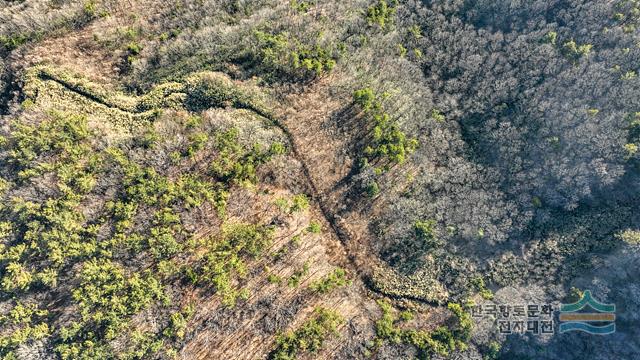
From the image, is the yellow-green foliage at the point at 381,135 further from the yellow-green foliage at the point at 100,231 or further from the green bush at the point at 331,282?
the yellow-green foliage at the point at 100,231

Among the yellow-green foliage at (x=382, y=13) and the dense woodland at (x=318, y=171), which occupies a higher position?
the yellow-green foliage at (x=382, y=13)

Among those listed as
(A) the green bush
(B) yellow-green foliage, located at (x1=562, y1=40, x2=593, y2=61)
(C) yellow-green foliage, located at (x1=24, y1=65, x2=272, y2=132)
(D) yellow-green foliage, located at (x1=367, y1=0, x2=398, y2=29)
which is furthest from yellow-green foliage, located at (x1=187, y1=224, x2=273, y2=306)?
(B) yellow-green foliage, located at (x1=562, y1=40, x2=593, y2=61)

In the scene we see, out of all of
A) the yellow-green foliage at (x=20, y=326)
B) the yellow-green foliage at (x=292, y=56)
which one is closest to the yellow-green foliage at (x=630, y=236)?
the yellow-green foliage at (x=292, y=56)

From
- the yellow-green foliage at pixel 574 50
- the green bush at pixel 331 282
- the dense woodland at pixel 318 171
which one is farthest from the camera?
the yellow-green foliage at pixel 574 50

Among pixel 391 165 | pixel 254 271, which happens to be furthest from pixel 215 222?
pixel 391 165

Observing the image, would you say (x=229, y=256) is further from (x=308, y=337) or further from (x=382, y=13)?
(x=382, y=13)

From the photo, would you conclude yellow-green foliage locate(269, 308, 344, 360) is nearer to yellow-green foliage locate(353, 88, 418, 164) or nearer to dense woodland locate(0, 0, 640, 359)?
dense woodland locate(0, 0, 640, 359)

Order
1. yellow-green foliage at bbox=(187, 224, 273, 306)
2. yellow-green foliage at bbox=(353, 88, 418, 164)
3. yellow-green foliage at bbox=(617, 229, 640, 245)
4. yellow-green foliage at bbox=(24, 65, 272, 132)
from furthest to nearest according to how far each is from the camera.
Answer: yellow-green foliage at bbox=(353, 88, 418, 164) → yellow-green foliage at bbox=(617, 229, 640, 245) → yellow-green foliage at bbox=(24, 65, 272, 132) → yellow-green foliage at bbox=(187, 224, 273, 306)
